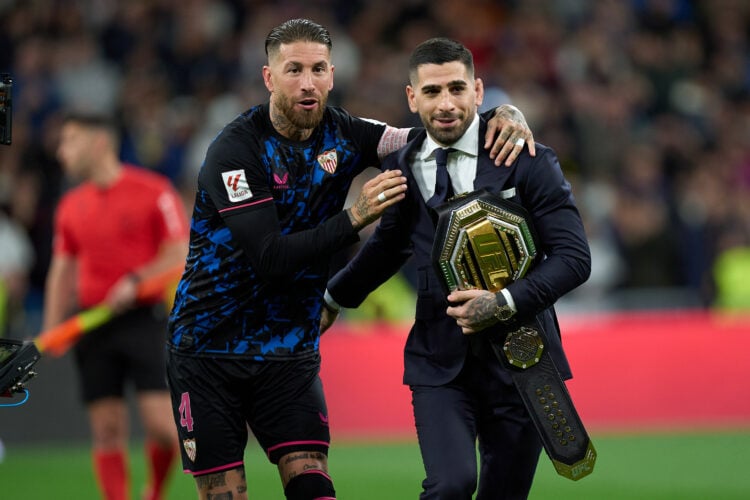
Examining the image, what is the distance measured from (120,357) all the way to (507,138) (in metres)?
3.69

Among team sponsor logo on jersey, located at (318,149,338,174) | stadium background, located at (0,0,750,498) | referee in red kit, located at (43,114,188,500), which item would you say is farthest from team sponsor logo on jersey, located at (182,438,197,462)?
stadium background, located at (0,0,750,498)

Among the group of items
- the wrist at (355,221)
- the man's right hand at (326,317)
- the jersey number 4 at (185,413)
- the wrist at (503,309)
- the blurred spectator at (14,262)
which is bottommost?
the jersey number 4 at (185,413)

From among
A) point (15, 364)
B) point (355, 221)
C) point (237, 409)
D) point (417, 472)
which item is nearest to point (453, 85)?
point (355, 221)

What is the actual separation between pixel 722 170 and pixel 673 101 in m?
1.07

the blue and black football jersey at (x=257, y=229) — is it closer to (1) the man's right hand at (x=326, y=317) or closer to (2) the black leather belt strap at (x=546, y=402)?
(1) the man's right hand at (x=326, y=317)

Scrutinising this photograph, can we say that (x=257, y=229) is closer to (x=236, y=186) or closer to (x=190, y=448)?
(x=236, y=186)

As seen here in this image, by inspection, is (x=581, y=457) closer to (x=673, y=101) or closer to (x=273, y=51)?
(x=273, y=51)

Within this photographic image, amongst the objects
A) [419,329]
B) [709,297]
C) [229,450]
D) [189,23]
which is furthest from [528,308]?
[189,23]

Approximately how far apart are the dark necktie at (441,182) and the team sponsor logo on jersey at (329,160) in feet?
1.54

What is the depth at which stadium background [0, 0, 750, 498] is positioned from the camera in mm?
10734

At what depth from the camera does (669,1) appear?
15812 millimetres

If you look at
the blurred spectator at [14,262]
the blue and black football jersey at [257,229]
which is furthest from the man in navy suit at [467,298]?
the blurred spectator at [14,262]

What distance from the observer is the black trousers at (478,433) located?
15.9 ft

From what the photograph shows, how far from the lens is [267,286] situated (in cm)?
520
